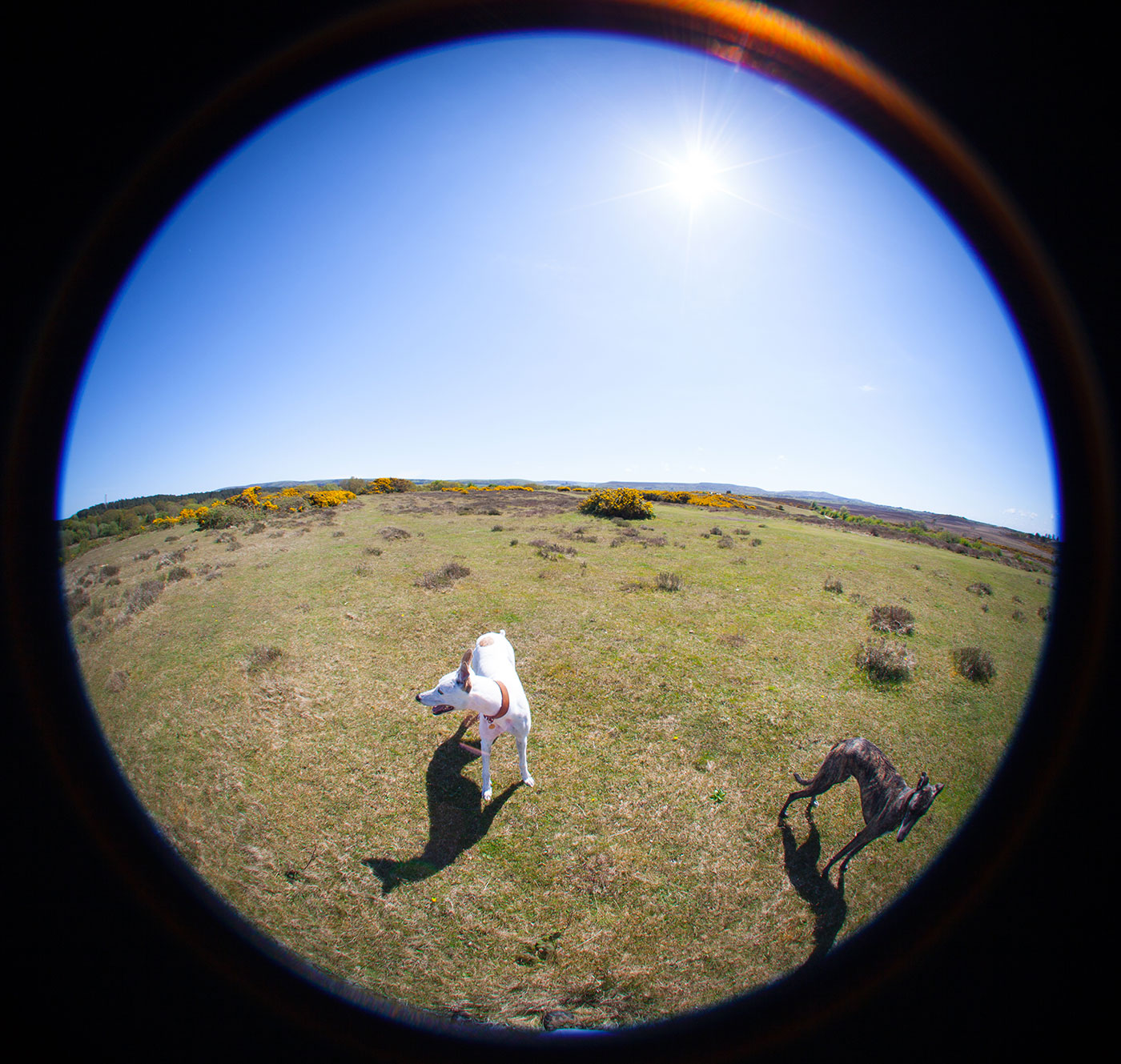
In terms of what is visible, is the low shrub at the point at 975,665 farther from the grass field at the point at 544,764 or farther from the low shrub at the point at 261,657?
the low shrub at the point at 261,657

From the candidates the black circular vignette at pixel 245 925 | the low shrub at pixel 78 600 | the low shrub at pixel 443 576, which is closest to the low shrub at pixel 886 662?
the black circular vignette at pixel 245 925

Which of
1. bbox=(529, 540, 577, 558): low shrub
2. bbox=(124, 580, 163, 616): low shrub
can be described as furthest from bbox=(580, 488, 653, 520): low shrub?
bbox=(124, 580, 163, 616): low shrub

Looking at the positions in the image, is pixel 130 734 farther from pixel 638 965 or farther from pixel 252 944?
pixel 638 965

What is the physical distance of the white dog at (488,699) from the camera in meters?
4.01

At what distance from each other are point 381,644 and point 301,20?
7972mm

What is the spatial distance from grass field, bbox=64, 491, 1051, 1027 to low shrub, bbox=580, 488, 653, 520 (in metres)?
13.5

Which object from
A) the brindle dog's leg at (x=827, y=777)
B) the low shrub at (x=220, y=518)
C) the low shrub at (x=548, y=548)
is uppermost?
the low shrub at (x=220, y=518)

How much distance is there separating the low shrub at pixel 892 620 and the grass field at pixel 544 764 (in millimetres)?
343

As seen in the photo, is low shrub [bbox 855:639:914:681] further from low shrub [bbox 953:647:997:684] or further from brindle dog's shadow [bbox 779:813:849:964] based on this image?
brindle dog's shadow [bbox 779:813:849:964]

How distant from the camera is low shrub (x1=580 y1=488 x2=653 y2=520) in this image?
24.7 meters

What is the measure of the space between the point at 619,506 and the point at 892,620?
664 inches

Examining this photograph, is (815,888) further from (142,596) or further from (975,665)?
(142,596)

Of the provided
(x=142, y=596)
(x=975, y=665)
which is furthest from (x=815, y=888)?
(x=142, y=596)

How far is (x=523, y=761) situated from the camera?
177 inches
